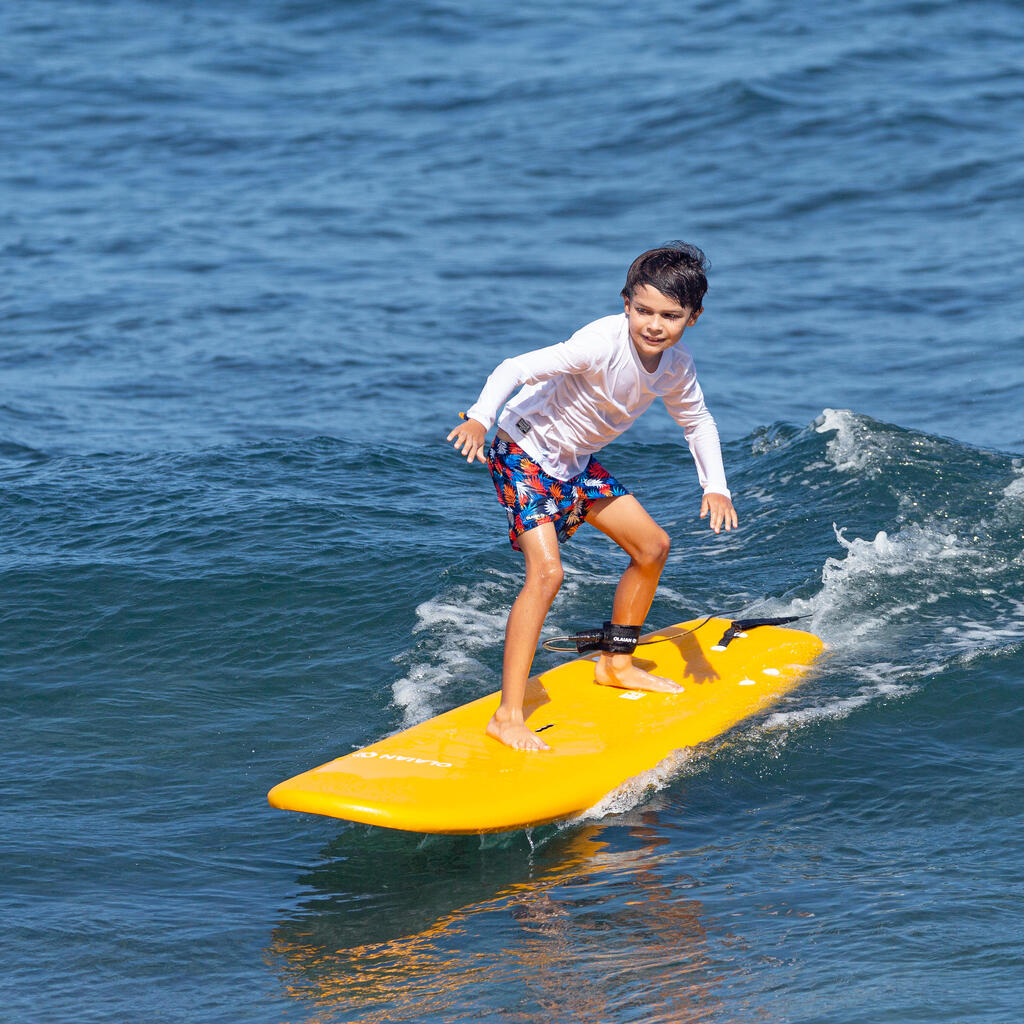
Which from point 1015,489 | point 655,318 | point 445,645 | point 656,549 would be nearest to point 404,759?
point 656,549

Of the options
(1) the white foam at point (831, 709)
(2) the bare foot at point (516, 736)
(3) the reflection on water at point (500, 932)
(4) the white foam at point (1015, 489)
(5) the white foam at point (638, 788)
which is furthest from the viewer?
(4) the white foam at point (1015, 489)

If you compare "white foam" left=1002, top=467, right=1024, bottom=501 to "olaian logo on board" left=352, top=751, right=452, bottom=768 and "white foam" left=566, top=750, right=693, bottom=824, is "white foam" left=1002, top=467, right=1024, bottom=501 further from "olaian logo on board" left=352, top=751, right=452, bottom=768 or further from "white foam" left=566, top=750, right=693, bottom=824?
"olaian logo on board" left=352, top=751, right=452, bottom=768

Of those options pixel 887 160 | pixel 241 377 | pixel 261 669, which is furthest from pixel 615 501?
pixel 887 160

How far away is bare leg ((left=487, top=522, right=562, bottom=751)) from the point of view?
18.0ft

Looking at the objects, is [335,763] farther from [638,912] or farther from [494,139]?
[494,139]

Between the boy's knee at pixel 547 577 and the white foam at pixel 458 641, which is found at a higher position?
the boy's knee at pixel 547 577

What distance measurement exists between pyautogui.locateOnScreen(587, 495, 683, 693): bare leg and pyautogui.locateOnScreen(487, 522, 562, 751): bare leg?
0.39 metres

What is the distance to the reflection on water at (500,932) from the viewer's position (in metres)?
4.21

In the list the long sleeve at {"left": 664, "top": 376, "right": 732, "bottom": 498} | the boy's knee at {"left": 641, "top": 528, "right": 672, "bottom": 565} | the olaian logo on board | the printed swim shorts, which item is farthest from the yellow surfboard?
the long sleeve at {"left": 664, "top": 376, "right": 732, "bottom": 498}

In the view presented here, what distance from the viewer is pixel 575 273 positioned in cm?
1664

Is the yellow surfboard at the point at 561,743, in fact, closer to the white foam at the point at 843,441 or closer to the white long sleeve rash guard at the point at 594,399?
the white long sleeve rash guard at the point at 594,399

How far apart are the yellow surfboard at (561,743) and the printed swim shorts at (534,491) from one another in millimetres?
821

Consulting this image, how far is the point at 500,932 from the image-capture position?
4.61 metres

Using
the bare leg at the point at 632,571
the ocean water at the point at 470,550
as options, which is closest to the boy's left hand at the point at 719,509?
the bare leg at the point at 632,571
